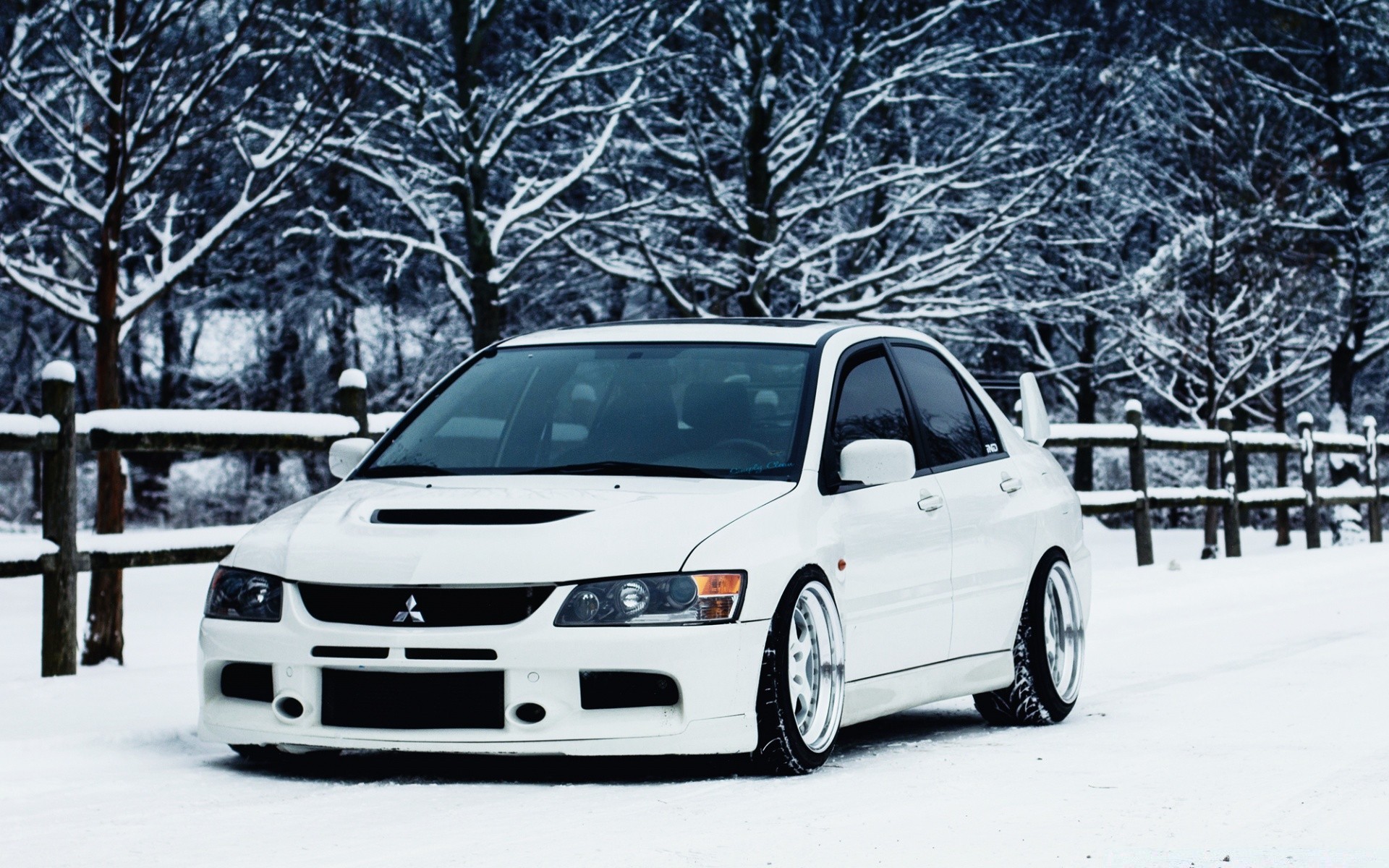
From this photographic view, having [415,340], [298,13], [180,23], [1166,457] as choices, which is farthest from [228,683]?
[1166,457]

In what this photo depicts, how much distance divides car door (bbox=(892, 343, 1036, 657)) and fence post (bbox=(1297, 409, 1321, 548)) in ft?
51.9

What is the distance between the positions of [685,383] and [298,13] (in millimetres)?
9599

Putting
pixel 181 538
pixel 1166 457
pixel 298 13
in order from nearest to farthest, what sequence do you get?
pixel 181 538, pixel 298 13, pixel 1166 457

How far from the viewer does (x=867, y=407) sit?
7.03 m

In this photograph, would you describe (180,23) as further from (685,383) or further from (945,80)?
(685,383)

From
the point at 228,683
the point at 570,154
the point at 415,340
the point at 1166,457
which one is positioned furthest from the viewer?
the point at 1166,457

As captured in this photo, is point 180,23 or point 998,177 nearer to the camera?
point 998,177

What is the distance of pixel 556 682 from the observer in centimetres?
553

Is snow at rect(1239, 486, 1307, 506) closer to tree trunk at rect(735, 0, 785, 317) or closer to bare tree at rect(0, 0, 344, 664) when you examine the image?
tree trunk at rect(735, 0, 785, 317)

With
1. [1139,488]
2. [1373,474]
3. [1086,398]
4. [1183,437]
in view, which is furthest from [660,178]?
[1086,398]

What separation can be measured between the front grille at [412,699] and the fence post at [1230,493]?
15.6 metres

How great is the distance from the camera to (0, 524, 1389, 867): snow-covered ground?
4.75 m

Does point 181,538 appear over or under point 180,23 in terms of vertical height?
under

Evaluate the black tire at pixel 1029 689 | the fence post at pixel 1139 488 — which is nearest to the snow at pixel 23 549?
the black tire at pixel 1029 689
